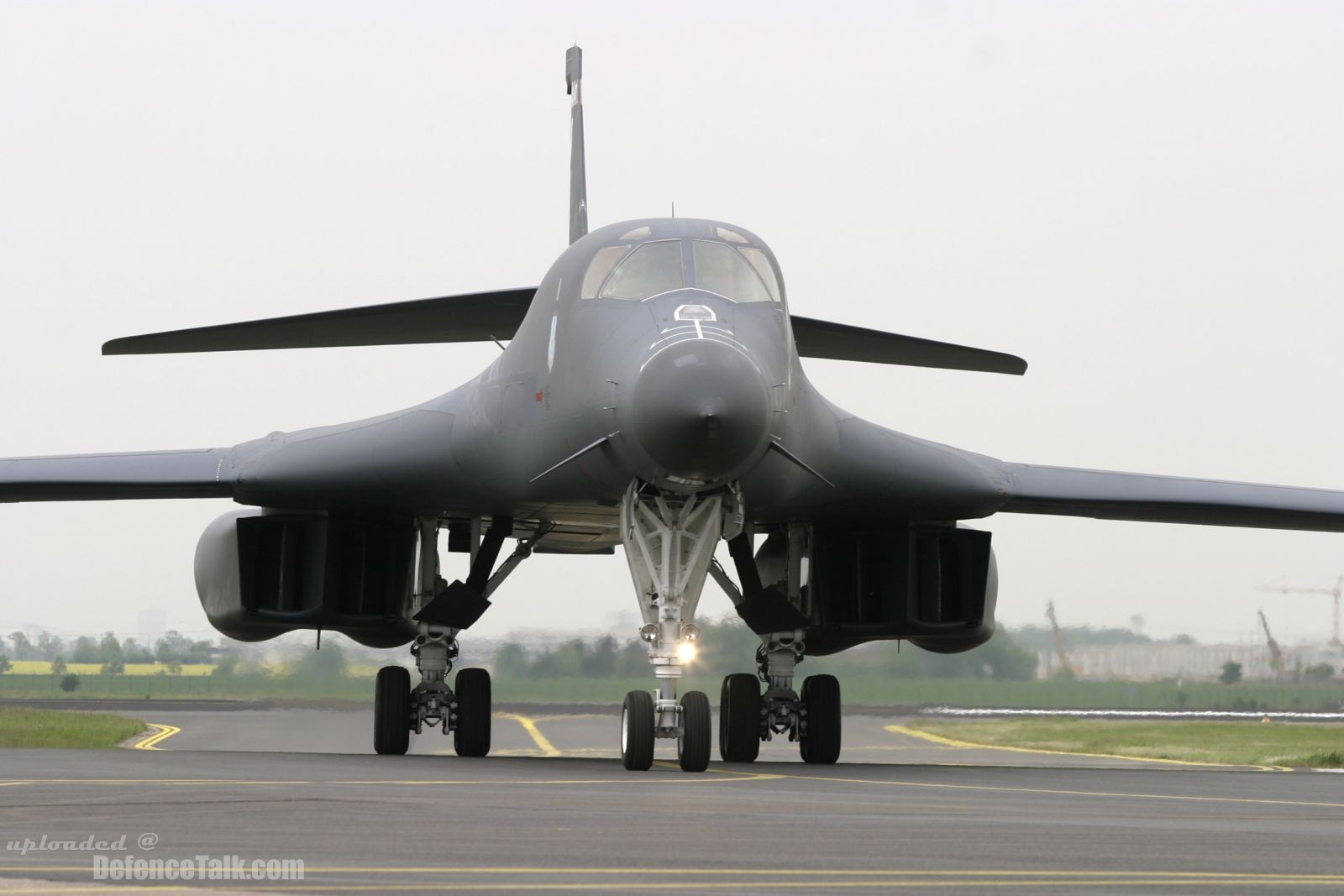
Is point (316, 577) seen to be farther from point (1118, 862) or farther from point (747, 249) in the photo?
point (1118, 862)

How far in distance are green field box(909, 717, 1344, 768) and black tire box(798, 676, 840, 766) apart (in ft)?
14.3

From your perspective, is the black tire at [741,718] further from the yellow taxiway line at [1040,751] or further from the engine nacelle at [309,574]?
the yellow taxiway line at [1040,751]

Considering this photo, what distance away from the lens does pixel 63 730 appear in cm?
2194

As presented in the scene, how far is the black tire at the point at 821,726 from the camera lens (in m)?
14.6

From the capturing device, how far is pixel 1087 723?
2762cm

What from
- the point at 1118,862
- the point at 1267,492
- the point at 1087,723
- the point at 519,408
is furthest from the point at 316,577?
the point at 1087,723

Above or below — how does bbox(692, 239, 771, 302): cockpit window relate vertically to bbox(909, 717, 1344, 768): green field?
above

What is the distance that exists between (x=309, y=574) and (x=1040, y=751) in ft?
32.1

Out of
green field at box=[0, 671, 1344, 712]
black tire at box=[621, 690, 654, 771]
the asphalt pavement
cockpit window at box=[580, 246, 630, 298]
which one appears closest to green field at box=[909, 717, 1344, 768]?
green field at box=[0, 671, 1344, 712]

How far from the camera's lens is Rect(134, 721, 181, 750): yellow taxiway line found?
64.2 ft

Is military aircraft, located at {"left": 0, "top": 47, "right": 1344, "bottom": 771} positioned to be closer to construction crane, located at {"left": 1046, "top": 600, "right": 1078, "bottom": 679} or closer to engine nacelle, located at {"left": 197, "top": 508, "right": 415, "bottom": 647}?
engine nacelle, located at {"left": 197, "top": 508, "right": 415, "bottom": 647}

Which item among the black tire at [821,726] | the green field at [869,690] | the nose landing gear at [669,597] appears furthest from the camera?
the green field at [869,690]

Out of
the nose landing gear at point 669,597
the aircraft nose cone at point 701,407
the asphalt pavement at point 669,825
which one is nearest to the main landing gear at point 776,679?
the nose landing gear at point 669,597

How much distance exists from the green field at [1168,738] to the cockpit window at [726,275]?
23.6ft
